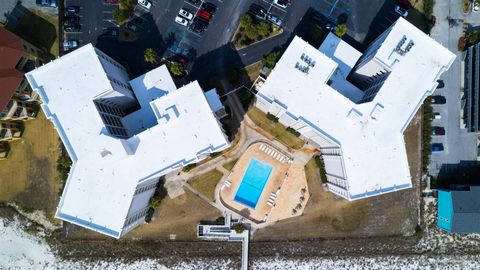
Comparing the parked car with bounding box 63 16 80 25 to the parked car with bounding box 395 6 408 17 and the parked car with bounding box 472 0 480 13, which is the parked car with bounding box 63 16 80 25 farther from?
the parked car with bounding box 472 0 480 13

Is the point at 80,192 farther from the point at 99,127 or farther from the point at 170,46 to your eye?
the point at 170,46

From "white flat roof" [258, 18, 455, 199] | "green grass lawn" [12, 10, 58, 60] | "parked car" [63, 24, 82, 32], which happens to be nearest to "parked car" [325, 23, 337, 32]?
"white flat roof" [258, 18, 455, 199]

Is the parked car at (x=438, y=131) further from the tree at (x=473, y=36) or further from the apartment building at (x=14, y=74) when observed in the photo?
the apartment building at (x=14, y=74)

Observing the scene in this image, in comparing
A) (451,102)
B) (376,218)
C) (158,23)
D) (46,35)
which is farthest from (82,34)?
(451,102)

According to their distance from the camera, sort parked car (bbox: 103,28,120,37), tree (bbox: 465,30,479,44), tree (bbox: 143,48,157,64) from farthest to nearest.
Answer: parked car (bbox: 103,28,120,37)
tree (bbox: 465,30,479,44)
tree (bbox: 143,48,157,64)

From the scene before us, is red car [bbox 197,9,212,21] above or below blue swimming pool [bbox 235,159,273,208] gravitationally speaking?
above

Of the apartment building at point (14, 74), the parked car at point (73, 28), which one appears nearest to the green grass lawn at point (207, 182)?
the apartment building at point (14, 74)
